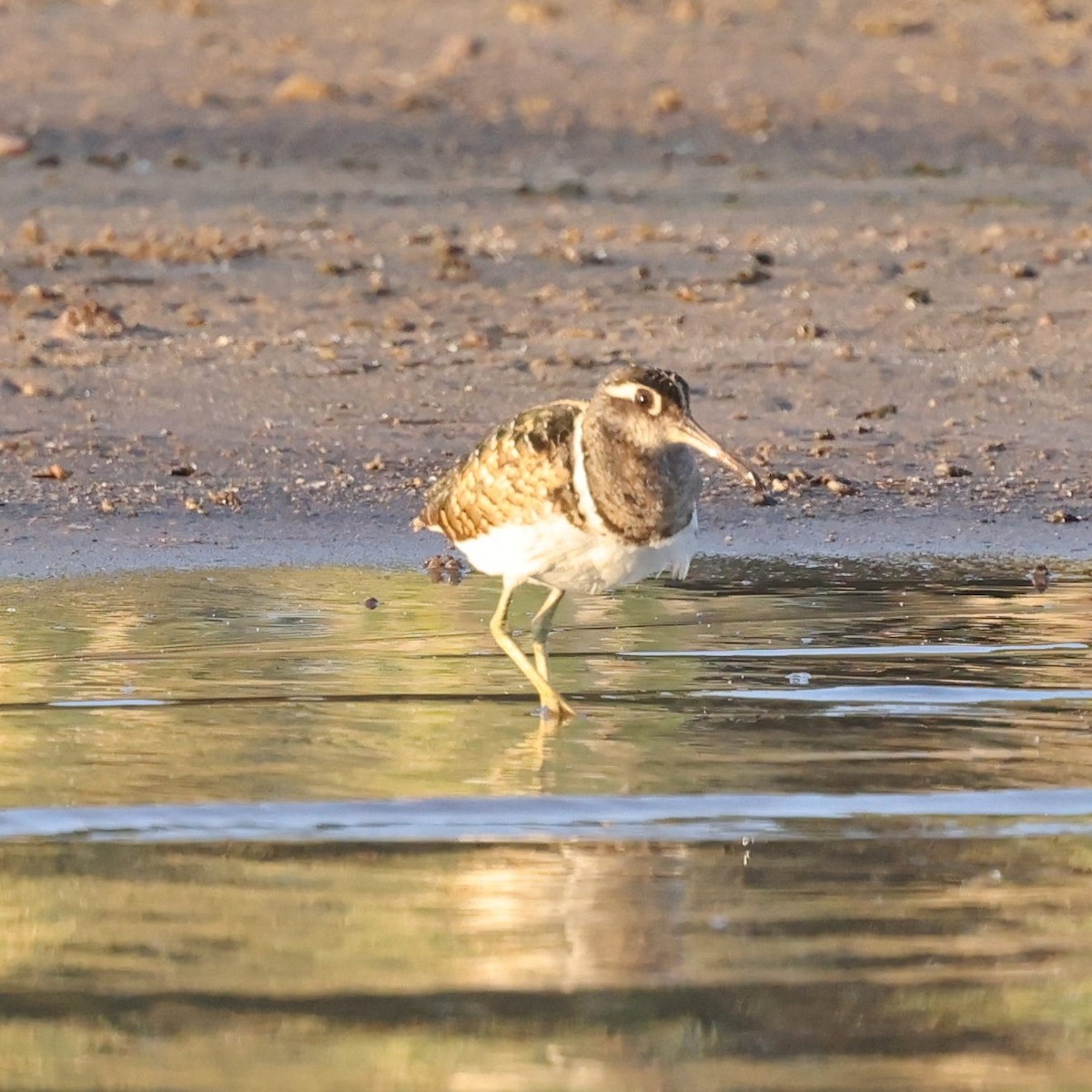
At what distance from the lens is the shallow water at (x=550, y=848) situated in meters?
4.16

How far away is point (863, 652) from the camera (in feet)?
24.3

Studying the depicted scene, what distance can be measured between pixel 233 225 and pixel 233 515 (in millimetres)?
4995

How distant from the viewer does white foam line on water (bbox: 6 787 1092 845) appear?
5395 millimetres

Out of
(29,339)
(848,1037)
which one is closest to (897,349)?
(29,339)

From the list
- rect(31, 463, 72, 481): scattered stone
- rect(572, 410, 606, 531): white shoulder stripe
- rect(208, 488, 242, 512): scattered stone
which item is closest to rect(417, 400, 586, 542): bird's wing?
rect(572, 410, 606, 531): white shoulder stripe

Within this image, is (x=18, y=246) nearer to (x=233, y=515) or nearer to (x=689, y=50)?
(x=233, y=515)

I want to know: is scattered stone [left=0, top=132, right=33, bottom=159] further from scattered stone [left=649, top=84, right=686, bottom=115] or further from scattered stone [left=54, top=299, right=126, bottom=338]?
scattered stone [left=54, top=299, right=126, bottom=338]

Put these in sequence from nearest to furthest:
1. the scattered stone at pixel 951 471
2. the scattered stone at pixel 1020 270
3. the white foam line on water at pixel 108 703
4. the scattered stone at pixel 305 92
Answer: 1. the white foam line on water at pixel 108 703
2. the scattered stone at pixel 951 471
3. the scattered stone at pixel 1020 270
4. the scattered stone at pixel 305 92

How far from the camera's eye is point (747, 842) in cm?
533

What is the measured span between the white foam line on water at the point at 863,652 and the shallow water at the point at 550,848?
0.06ft

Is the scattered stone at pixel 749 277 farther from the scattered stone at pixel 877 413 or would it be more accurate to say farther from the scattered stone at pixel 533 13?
the scattered stone at pixel 533 13

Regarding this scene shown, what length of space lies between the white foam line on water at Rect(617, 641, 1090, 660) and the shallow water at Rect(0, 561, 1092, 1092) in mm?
18

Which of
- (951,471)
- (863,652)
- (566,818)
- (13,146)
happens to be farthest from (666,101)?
(566,818)

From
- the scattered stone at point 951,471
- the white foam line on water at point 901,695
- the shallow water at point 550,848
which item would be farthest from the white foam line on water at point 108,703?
the scattered stone at point 951,471
